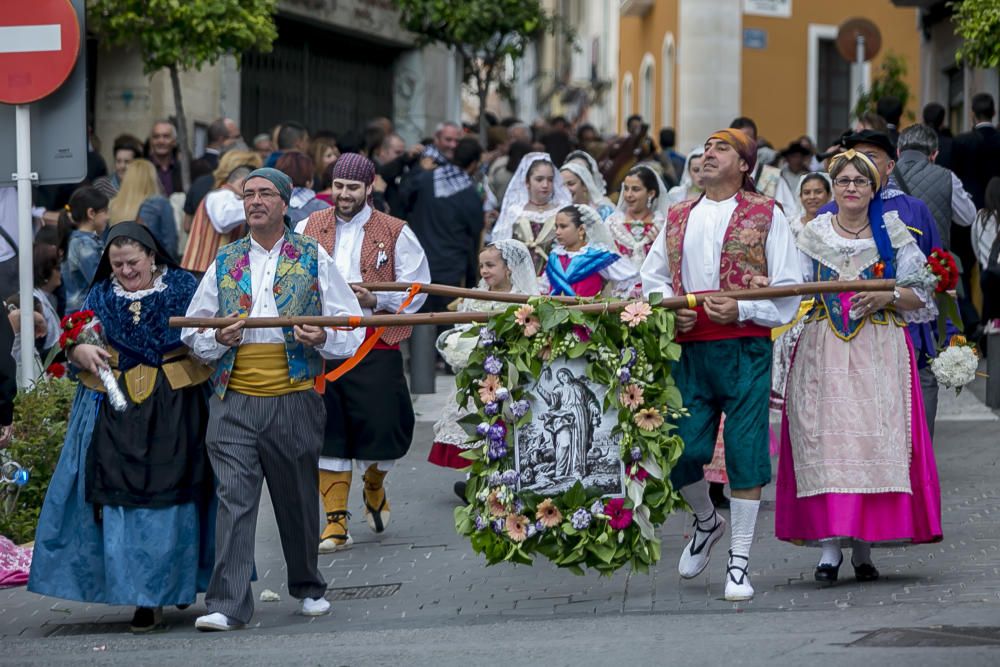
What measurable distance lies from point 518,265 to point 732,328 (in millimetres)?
2836

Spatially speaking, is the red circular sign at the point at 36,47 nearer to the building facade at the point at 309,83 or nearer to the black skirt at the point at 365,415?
the black skirt at the point at 365,415

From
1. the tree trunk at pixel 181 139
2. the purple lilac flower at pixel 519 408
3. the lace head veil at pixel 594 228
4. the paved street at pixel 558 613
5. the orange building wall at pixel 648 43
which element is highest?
the orange building wall at pixel 648 43

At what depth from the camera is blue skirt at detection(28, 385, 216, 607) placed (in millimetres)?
8141

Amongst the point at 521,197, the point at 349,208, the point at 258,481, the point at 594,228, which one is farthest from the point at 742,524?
the point at 521,197

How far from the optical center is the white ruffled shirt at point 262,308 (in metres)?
8.19

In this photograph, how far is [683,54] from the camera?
32.5 metres

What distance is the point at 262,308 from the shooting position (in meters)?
8.27

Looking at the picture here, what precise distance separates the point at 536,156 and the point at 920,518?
213 inches

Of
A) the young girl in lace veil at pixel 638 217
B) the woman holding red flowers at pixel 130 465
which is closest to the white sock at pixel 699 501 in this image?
the woman holding red flowers at pixel 130 465

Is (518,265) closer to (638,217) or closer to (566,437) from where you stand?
(638,217)

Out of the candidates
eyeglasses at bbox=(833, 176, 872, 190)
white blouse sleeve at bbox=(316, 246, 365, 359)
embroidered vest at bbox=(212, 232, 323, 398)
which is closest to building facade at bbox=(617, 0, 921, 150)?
eyeglasses at bbox=(833, 176, 872, 190)

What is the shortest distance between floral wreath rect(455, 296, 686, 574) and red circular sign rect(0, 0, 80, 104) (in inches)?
131

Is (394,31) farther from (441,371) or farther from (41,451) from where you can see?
(41,451)

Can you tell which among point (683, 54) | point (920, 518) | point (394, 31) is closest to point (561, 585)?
point (920, 518)
